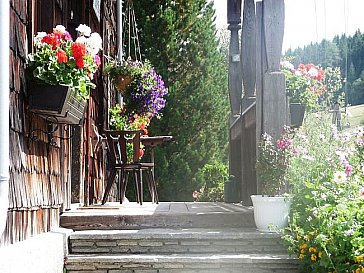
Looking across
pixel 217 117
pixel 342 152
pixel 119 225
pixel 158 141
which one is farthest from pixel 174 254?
pixel 217 117

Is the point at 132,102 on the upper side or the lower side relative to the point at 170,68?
lower

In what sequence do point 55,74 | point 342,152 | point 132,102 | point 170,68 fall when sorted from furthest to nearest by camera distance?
point 170,68 < point 132,102 < point 342,152 < point 55,74

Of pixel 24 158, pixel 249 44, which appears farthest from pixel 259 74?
pixel 24 158

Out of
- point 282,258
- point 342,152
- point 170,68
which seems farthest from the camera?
point 170,68

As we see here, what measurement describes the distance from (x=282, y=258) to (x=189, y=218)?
809mm

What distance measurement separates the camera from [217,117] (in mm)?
11398

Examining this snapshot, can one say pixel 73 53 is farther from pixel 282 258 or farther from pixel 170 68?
pixel 170 68

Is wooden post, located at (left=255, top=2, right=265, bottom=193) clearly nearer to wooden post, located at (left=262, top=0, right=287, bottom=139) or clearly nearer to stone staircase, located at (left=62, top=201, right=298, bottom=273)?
wooden post, located at (left=262, top=0, right=287, bottom=139)

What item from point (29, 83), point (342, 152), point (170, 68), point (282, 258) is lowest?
point (282, 258)

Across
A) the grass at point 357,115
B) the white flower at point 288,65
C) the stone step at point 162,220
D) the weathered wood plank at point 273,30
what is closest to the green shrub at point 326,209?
the stone step at point 162,220

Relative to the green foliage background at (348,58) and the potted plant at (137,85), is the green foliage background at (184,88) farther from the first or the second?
the potted plant at (137,85)

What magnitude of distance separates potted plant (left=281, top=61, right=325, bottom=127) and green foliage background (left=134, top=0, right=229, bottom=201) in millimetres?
5326

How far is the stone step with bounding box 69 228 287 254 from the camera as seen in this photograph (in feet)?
13.0

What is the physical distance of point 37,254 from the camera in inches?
120
